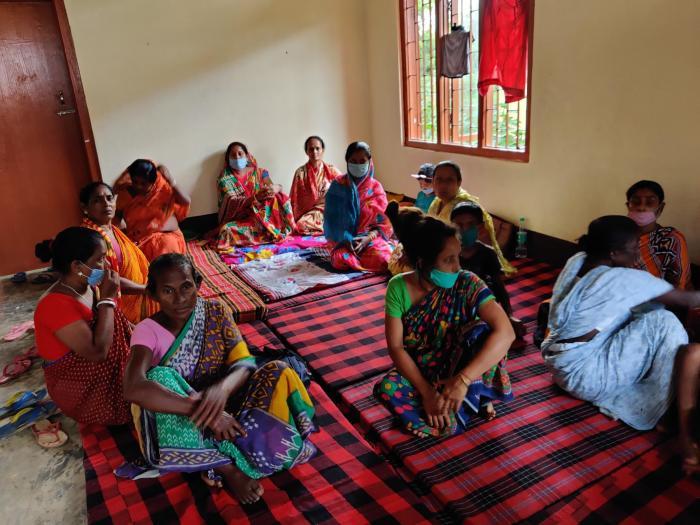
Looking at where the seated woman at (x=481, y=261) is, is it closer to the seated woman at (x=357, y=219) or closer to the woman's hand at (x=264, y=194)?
the seated woman at (x=357, y=219)

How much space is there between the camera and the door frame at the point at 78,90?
4.59 metres

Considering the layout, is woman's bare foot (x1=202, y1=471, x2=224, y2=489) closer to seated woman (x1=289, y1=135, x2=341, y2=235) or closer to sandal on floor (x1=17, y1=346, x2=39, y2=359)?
sandal on floor (x1=17, y1=346, x2=39, y2=359)

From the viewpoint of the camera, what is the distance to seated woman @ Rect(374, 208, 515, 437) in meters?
1.91

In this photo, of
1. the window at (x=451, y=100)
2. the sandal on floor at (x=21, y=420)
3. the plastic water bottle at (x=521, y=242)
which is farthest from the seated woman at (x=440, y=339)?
the window at (x=451, y=100)

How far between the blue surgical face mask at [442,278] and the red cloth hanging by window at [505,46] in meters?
2.60

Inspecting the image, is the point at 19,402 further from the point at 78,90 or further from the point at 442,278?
the point at 78,90

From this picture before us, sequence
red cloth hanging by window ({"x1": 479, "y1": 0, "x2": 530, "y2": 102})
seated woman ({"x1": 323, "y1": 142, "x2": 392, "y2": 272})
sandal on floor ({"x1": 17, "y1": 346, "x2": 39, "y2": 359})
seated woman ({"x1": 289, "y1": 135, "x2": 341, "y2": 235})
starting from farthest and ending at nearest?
seated woman ({"x1": 289, "y1": 135, "x2": 341, "y2": 235}), seated woman ({"x1": 323, "y1": 142, "x2": 392, "y2": 272}), red cloth hanging by window ({"x1": 479, "y1": 0, "x2": 530, "y2": 102}), sandal on floor ({"x1": 17, "y1": 346, "x2": 39, "y2": 359})

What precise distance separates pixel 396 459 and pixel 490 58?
10.9 feet

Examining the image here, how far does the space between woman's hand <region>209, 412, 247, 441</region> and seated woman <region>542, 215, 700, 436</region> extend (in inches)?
52.2

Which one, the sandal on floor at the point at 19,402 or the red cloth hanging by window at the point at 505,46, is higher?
the red cloth hanging by window at the point at 505,46

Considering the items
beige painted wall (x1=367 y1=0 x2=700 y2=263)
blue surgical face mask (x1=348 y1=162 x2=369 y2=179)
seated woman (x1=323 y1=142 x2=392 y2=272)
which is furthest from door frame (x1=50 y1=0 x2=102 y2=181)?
beige painted wall (x1=367 y1=0 x2=700 y2=263)

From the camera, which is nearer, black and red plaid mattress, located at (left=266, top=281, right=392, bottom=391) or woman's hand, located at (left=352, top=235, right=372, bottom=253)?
black and red plaid mattress, located at (left=266, top=281, right=392, bottom=391)

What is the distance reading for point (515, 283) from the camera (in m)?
3.63

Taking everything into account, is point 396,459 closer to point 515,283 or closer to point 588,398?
point 588,398
